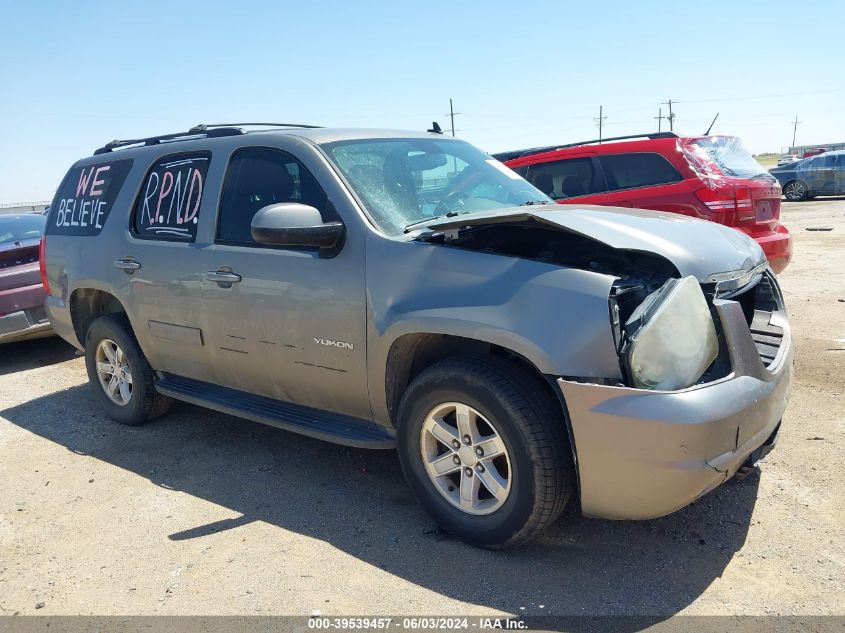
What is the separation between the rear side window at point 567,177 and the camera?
7543 mm

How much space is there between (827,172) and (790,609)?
76.6 ft

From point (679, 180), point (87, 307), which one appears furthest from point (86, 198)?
point (679, 180)

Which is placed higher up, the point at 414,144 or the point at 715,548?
the point at 414,144

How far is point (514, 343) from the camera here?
2.84 m

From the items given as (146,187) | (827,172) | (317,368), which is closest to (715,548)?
(317,368)

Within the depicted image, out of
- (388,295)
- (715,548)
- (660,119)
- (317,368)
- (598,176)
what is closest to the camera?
(715,548)

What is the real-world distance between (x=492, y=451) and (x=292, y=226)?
1428 millimetres

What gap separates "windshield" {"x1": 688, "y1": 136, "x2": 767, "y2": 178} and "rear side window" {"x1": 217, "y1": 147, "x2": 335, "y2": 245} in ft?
15.0

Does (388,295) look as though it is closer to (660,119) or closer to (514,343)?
(514,343)

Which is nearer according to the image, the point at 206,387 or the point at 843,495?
the point at 843,495

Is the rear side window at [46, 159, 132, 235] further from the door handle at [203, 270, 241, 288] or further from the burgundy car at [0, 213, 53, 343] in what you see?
the burgundy car at [0, 213, 53, 343]

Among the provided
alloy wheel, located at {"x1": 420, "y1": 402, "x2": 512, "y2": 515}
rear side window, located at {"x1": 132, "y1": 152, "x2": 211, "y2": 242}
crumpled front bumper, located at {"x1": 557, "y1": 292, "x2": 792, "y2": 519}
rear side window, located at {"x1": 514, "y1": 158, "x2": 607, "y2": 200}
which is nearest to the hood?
crumpled front bumper, located at {"x1": 557, "y1": 292, "x2": 792, "y2": 519}

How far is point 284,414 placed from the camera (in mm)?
3920

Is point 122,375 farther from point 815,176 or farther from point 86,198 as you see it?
point 815,176
